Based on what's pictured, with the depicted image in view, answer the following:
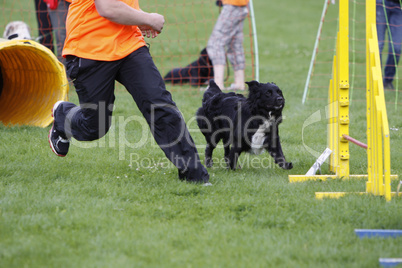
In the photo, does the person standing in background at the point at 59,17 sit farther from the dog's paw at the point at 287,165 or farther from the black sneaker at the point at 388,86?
the black sneaker at the point at 388,86

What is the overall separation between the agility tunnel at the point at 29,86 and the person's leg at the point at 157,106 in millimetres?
2191

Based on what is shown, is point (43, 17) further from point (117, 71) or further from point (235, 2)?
point (117, 71)

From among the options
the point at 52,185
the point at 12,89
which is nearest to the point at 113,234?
the point at 52,185

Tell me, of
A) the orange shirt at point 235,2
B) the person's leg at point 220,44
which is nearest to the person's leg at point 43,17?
the person's leg at point 220,44

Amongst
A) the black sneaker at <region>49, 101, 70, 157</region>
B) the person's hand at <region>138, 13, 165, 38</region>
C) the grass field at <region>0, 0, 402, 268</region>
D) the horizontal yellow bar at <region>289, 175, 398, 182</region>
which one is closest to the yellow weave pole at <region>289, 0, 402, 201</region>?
the horizontal yellow bar at <region>289, 175, 398, 182</region>

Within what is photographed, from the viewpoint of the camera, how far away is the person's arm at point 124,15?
3.38m

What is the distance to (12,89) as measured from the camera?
6.59 metres

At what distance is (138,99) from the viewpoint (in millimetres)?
3811

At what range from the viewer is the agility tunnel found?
5883 mm

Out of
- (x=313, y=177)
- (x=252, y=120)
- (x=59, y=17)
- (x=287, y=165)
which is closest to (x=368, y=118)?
(x=313, y=177)

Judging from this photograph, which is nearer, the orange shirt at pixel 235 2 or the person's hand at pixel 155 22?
the person's hand at pixel 155 22

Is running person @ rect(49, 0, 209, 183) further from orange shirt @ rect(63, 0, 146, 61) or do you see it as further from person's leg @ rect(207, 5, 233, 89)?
person's leg @ rect(207, 5, 233, 89)

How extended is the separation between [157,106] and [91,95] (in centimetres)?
54

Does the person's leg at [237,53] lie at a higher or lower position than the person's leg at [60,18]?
lower
